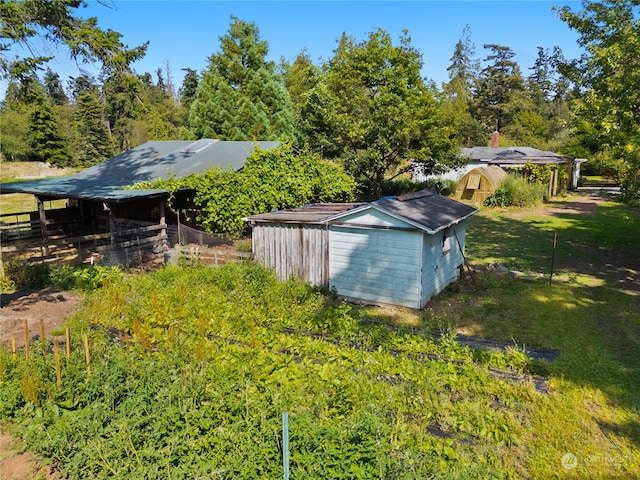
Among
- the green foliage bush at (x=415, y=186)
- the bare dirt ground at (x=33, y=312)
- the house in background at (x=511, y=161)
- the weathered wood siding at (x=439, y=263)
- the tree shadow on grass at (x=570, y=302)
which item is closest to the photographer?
the tree shadow on grass at (x=570, y=302)

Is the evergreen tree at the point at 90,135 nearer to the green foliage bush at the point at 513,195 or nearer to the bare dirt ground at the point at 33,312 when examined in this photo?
the green foliage bush at the point at 513,195

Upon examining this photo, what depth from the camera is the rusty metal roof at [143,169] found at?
14.9 m

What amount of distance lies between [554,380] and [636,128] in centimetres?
863

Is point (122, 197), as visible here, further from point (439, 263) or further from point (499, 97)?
point (499, 97)

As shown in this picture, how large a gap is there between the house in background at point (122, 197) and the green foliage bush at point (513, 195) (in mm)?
15102

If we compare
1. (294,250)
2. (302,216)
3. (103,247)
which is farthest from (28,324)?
(302,216)

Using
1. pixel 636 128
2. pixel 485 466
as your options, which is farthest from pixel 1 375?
pixel 636 128

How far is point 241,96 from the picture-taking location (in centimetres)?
3412

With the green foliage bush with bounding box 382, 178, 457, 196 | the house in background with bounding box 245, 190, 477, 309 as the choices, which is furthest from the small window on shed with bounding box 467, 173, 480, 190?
the house in background with bounding box 245, 190, 477, 309

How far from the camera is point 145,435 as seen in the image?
5.01m

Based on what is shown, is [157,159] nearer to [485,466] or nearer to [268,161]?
[268,161]

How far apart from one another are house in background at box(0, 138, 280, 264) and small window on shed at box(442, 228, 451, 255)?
8.24 m

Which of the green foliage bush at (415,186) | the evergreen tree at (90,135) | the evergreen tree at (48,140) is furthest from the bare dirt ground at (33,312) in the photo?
the evergreen tree at (48,140)

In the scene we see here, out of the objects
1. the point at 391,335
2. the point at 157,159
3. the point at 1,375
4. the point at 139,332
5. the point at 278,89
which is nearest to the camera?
the point at 1,375
